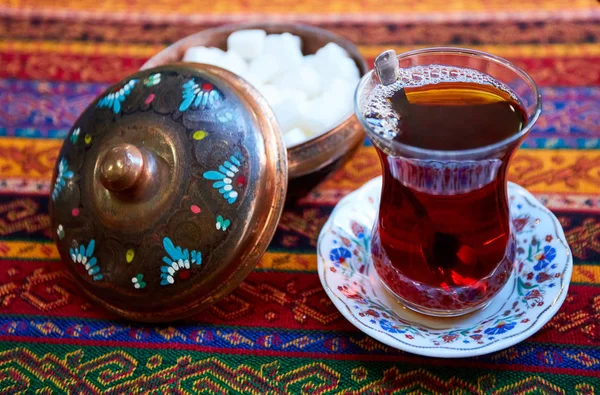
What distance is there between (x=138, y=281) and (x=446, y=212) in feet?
1.62

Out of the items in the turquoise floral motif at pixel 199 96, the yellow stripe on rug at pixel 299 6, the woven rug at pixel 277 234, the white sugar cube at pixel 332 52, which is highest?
the yellow stripe on rug at pixel 299 6

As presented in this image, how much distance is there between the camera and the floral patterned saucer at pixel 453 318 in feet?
2.76

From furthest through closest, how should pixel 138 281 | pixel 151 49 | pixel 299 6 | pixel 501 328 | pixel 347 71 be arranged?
pixel 299 6
pixel 151 49
pixel 347 71
pixel 138 281
pixel 501 328

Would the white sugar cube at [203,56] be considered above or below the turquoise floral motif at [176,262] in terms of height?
above

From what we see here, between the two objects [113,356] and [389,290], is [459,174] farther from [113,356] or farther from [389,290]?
[113,356]

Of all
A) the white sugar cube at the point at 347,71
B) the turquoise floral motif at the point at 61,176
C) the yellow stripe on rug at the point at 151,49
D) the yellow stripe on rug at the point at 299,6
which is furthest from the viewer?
the yellow stripe on rug at the point at 299,6

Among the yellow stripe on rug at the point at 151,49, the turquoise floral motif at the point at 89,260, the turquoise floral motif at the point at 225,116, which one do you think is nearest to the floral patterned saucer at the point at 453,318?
the turquoise floral motif at the point at 225,116

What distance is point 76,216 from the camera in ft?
3.36

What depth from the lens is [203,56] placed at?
1.30 m

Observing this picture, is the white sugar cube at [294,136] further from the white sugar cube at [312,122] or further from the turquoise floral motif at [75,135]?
the turquoise floral motif at [75,135]

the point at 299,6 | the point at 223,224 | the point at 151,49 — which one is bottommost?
the point at 223,224

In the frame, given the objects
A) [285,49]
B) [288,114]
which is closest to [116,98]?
[288,114]

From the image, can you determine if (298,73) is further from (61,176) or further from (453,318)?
(453,318)

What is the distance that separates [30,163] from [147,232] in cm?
55
